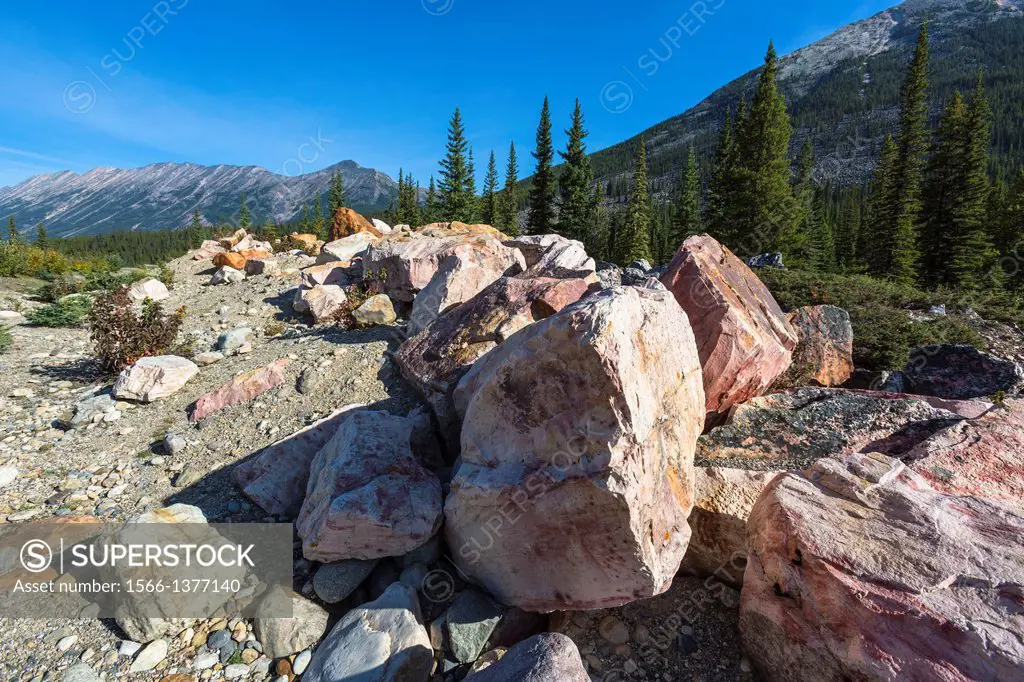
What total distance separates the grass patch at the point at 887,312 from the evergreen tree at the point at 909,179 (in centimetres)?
1966

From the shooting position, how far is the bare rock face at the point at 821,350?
662cm

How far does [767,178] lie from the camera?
32250 mm

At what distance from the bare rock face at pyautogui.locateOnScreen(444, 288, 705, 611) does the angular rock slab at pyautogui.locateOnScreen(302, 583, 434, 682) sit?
0.65m

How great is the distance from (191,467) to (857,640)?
654 centimetres

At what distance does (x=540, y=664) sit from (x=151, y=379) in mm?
6956

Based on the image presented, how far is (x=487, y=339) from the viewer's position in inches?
231

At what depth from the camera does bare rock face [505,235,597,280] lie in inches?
275

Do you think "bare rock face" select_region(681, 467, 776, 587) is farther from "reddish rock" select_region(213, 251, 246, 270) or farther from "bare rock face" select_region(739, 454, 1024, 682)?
"reddish rock" select_region(213, 251, 246, 270)

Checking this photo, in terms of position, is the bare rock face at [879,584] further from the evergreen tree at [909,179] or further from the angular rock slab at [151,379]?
the evergreen tree at [909,179]

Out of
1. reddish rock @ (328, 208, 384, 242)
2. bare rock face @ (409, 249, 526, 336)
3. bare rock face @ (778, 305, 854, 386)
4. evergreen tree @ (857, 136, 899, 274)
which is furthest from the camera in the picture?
evergreen tree @ (857, 136, 899, 274)

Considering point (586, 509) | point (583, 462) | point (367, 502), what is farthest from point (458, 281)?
point (586, 509)

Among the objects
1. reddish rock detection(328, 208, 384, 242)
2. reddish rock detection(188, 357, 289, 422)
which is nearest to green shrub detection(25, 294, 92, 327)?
reddish rock detection(188, 357, 289, 422)

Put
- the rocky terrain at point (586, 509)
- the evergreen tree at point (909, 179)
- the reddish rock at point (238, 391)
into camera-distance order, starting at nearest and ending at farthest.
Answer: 1. the rocky terrain at point (586, 509)
2. the reddish rock at point (238, 391)
3. the evergreen tree at point (909, 179)

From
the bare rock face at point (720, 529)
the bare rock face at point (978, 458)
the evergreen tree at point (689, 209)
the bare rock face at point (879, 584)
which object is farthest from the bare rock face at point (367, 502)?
the evergreen tree at point (689, 209)
